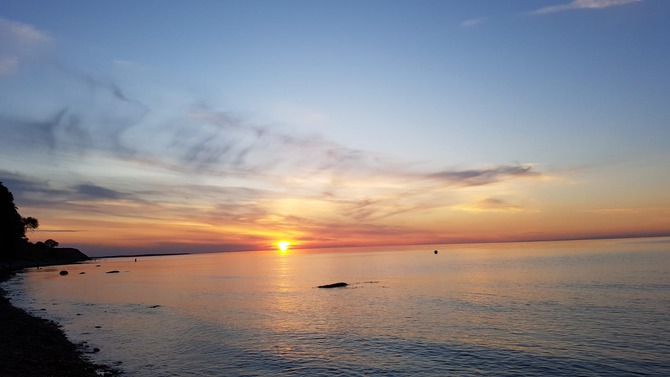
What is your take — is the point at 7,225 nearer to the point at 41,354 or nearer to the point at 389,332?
the point at 41,354

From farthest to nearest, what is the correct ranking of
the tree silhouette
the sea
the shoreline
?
the tree silhouette → the sea → the shoreline

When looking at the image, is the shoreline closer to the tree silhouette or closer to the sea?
the sea

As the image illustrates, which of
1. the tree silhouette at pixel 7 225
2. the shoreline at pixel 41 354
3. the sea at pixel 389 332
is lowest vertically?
the sea at pixel 389 332

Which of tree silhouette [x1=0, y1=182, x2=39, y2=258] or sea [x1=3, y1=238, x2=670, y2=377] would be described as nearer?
sea [x1=3, y1=238, x2=670, y2=377]

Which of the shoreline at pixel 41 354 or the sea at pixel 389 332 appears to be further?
the sea at pixel 389 332

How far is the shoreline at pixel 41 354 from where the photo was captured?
2784 cm

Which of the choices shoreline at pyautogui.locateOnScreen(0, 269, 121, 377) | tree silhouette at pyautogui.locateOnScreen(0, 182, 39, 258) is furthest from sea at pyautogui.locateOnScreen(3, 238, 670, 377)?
tree silhouette at pyautogui.locateOnScreen(0, 182, 39, 258)

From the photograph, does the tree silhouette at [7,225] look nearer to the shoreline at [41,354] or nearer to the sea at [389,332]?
the sea at [389,332]

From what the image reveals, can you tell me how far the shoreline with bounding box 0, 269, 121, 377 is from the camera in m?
27.8

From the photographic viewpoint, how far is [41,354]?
32812mm

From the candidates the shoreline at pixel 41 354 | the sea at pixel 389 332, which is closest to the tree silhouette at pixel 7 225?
the sea at pixel 389 332

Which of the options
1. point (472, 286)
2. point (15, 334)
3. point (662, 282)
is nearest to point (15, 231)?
point (15, 334)

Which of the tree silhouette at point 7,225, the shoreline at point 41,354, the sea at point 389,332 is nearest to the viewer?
the shoreline at point 41,354

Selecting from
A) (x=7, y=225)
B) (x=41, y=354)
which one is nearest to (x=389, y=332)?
(x=41, y=354)
